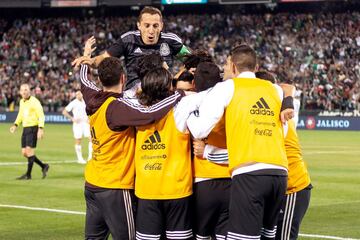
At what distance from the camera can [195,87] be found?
796cm

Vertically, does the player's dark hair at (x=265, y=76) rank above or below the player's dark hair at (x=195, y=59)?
below

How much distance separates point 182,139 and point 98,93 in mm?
1142

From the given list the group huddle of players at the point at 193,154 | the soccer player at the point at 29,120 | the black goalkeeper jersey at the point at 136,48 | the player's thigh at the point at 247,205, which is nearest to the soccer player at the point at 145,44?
the black goalkeeper jersey at the point at 136,48

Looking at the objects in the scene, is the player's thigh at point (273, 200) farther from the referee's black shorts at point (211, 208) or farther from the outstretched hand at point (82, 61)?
the outstretched hand at point (82, 61)

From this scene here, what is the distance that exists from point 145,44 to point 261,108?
7.39 feet

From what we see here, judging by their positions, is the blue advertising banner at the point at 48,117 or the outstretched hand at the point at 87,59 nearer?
the outstretched hand at the point at 87,59

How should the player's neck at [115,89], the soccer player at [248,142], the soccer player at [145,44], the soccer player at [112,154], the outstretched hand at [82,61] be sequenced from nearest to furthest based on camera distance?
the soccer player at [248,142]
the soccer player at [112,154]
the player's neck at [115,89]
the outstretched hand at [82,61]
the soccer player at [145,44]

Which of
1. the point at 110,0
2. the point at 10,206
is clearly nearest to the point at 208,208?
the point at 10,206

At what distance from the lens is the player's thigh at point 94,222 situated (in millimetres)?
8492

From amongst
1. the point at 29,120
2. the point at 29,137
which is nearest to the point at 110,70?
the point at 29,137

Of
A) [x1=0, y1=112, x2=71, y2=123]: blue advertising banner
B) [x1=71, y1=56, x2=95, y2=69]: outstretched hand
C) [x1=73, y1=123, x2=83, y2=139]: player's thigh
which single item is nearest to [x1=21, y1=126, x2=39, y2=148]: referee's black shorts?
[x1=73, y1=123, x2=83, y2=139]: player's thigh

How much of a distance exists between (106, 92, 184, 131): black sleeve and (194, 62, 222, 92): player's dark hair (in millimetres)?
197

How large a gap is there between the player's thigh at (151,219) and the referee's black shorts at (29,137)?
45.5ft

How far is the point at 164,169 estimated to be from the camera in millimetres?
7727
